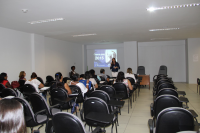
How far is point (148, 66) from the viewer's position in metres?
12.6

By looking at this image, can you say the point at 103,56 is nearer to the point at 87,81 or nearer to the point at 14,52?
the point at 14,52

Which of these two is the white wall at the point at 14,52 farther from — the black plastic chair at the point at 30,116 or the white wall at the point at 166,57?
the white wall at the point at 166,57

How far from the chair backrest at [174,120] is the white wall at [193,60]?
32.5ft

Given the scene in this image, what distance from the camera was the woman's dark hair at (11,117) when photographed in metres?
1.09

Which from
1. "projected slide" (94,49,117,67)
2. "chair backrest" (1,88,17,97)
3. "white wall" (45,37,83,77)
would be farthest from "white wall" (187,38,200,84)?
"chair backrest" (1,88,17,97)

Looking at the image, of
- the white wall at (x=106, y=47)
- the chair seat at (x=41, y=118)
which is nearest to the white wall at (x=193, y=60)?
the white wall at (x=106, y=47)

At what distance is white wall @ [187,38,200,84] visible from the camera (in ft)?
34.9

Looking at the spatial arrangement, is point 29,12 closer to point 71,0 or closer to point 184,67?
point 71,0

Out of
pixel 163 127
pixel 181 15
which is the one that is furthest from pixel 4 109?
pixel 181 15

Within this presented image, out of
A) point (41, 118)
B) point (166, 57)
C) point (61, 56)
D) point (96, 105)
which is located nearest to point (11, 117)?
point (96, 105)

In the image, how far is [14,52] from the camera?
688 centimetres

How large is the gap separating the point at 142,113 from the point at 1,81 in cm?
446

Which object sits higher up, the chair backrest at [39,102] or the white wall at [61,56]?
the white wall at [61,56]

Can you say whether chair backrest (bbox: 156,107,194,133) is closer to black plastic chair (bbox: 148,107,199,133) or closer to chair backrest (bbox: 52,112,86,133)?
black plastic chair (bbox: 148,107,199,133)
